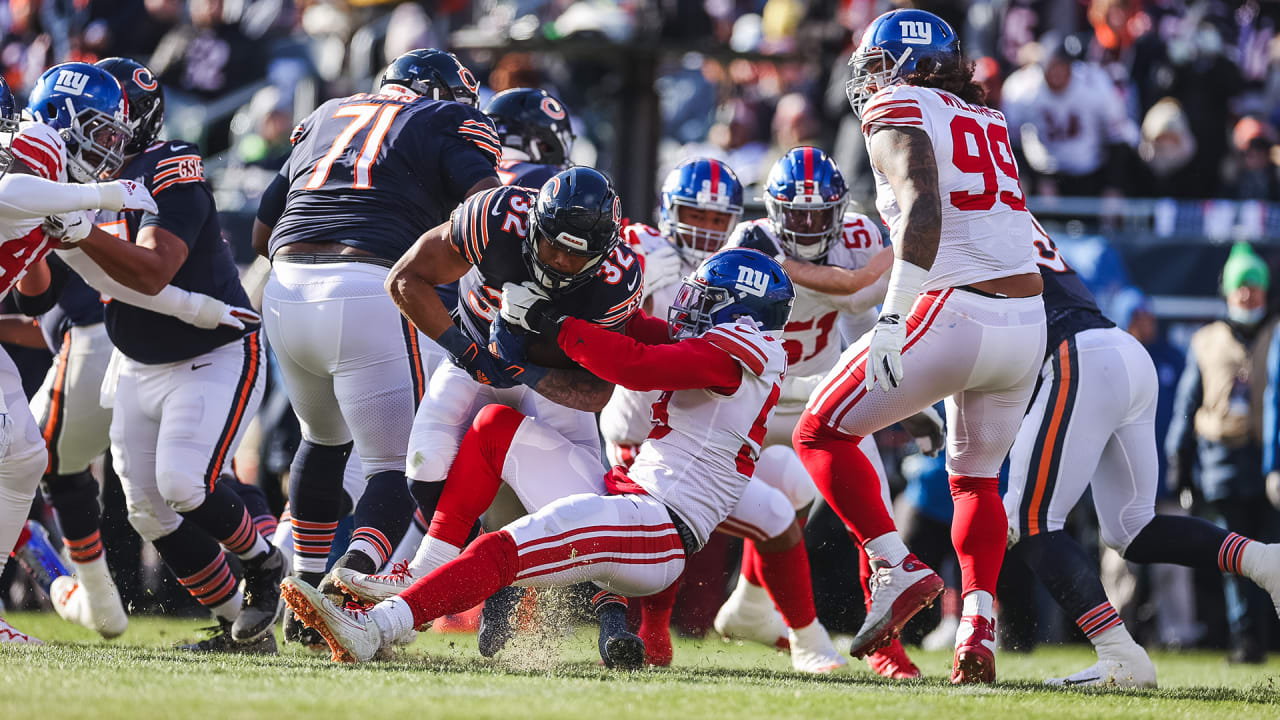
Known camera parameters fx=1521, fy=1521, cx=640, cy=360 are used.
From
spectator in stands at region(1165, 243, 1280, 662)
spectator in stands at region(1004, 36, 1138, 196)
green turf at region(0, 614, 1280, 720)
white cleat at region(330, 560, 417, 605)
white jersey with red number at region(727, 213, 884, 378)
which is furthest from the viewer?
spectator in stands at region(1004, 36, 1138, 196)

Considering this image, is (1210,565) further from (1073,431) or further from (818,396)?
(818,396)

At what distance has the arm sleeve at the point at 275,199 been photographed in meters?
5.65

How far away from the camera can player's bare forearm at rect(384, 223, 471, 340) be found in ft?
16.0

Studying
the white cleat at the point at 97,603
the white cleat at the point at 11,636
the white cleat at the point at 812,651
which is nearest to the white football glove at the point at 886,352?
the white cleat at the point at 812,651

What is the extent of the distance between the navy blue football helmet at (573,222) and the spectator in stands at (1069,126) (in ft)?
20.6

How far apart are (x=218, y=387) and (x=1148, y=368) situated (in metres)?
3.47

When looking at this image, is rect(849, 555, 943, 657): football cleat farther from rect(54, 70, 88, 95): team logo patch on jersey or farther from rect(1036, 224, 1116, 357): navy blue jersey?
rect(54, 70, 88, 95): team logo patch on jersey

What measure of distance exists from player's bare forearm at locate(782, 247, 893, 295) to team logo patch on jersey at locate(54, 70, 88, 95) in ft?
8.93

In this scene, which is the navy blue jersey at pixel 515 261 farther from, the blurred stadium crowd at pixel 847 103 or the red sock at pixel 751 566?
the blurred stadium crowd at pixel 847 103

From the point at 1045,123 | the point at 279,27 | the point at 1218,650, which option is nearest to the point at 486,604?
the point at 1218,650

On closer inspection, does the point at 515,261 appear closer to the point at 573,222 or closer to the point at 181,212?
the point at 573,222

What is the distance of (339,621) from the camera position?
14.2 ft

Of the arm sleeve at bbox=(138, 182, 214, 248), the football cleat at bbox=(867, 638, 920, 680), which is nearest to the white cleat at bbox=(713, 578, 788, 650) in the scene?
the football cleat at bbox=(867, 638, 920, 680)

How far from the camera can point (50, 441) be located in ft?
20.0
